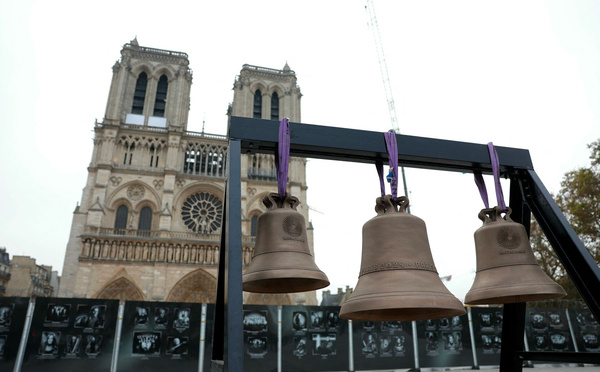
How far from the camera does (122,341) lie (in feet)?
24.9

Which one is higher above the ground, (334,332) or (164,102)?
(164,102)

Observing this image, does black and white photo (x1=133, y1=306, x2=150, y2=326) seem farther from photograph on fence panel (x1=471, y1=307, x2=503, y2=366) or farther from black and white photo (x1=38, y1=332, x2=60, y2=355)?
photograph on fence panel (x1=471, y1=307, x2=503, y2=366)

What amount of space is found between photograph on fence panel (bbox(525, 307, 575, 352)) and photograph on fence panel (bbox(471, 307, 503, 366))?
2.86 ft

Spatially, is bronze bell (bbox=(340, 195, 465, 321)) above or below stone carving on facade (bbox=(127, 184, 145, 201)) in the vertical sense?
below

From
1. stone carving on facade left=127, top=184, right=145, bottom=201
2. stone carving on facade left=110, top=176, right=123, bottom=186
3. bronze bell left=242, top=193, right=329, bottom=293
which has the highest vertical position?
stone carving on facade left=110, top=176, right=123, bottom=186

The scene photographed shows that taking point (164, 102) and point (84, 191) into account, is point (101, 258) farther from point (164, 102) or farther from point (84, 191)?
point (164, 102)

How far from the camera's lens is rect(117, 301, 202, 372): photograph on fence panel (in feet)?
24.7

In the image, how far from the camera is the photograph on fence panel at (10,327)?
22.8 feet

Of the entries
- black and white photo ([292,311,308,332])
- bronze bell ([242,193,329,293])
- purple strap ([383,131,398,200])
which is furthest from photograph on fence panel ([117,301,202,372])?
purple strap ([383,131,398,200])

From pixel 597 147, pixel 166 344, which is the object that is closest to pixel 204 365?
pixel 166 344

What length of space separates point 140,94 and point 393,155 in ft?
109

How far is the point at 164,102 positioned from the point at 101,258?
44.6 ft

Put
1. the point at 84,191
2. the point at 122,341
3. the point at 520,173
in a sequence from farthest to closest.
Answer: the point at 84,191 → the point at 122,341 → the point at 520,173

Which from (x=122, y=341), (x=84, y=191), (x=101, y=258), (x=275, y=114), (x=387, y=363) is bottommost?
(x=387, y=363)
